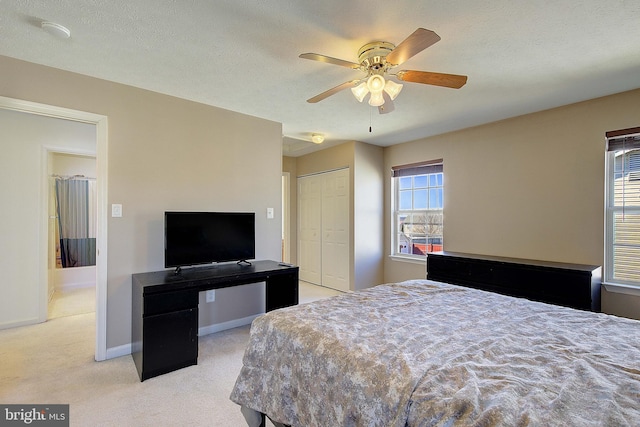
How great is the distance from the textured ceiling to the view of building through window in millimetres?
1575

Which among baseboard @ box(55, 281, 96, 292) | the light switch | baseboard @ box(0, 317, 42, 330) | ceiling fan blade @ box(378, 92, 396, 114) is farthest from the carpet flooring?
ceiling fan blade @ box(378, 92, 396, 114)

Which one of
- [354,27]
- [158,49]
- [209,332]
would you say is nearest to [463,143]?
[354,27]

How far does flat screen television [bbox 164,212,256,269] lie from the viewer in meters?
2.75

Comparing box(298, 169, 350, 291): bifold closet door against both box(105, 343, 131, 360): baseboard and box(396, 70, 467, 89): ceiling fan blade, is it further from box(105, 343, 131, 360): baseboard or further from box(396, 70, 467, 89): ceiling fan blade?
box(105, 343, 131, 360): baseboard

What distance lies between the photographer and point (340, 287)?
4906 mm

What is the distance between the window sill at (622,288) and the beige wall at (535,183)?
47 millimetres

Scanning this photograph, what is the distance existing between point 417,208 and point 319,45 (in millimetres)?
3202

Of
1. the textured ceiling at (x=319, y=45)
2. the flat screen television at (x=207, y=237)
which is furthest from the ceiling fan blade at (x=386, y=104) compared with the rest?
the flat screen television at (x=207, y=237)

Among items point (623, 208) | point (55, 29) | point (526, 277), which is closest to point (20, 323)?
point (55, 29)

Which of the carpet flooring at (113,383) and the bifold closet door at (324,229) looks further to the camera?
the bifold closet door at (324,229)

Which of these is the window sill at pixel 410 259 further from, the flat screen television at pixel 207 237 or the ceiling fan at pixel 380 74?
the ceiling fan at pixel 380 74

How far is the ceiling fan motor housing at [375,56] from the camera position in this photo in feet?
6.45

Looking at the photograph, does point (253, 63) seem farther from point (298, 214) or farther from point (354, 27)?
point (298, 214)

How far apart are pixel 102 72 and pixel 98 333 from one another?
2.21 meters
